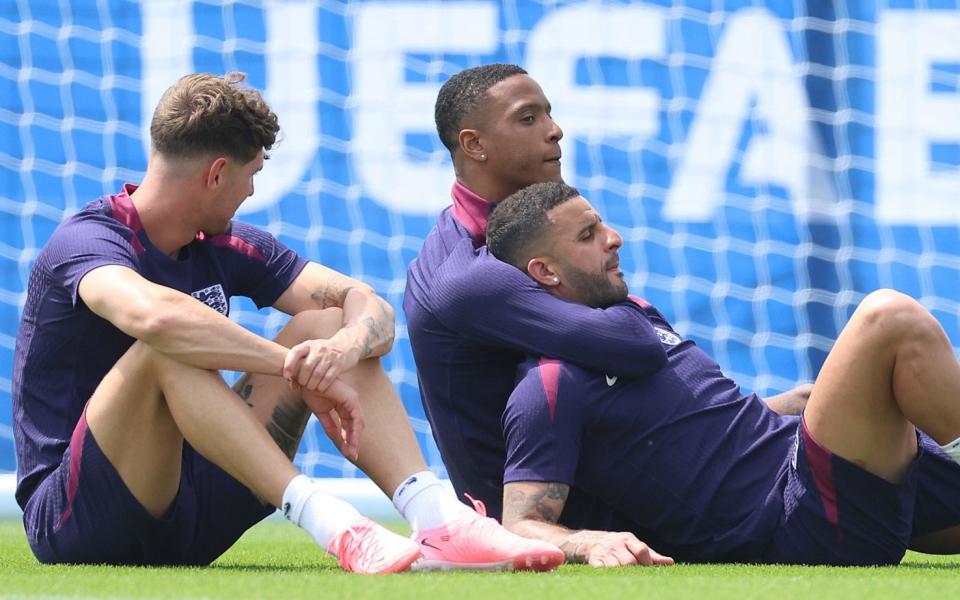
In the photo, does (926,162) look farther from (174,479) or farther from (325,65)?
(174,479)

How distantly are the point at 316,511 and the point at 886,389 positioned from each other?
1177mm

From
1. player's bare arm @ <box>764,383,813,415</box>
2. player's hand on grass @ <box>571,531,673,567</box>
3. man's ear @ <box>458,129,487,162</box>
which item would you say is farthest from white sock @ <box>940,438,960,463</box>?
man's ear @ <box>458,129,487,162</box>

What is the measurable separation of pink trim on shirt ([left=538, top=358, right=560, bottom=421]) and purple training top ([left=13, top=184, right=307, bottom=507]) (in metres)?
0.84

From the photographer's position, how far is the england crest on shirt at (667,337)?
3627 millimetres

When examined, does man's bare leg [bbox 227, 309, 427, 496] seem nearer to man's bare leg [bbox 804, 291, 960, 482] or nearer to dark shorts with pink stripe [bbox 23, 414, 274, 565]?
dark shorts with pink stripe [bbox 23, 414, 274, 565]

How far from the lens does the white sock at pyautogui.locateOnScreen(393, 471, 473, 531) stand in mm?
3264

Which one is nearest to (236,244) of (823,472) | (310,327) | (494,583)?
(310,327)

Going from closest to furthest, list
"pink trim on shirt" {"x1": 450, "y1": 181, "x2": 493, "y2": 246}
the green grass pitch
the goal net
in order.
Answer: the green grass pitch < "pink trim on shirt" {"x1": 450, "y1": 181, "x2": 493, "y2": 246} < the goal net

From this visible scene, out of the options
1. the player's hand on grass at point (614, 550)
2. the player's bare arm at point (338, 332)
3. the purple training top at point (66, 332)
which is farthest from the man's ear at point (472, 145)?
the player's hand on grass at point (614, 550)

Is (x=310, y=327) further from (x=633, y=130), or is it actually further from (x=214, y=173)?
(x=633, y=130)

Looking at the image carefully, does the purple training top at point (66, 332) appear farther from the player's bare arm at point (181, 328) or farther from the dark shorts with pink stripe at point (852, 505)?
the dark shorts with pink stripe at point (852, 505)

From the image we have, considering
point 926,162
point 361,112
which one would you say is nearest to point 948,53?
point 926,162

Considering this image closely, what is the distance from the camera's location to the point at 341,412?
330cm

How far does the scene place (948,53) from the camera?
6867 mm
